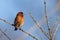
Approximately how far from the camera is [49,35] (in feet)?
6.82

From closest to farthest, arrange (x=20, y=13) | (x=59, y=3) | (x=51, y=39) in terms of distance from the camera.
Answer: (x=51, y=39), (x=59, y=3), (x=20, y=13)

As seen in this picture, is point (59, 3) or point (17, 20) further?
point (17, 20)

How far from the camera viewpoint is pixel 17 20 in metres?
5.42

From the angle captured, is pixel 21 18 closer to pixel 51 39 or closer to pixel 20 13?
pixel 20 13

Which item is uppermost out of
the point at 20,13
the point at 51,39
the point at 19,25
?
the point at 51,39

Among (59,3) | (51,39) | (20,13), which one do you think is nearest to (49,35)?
(51,39)

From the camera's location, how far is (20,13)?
529cm

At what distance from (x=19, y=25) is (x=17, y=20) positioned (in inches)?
6.1

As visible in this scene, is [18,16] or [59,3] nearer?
[59,3]

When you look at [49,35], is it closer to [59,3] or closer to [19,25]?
[59,3]

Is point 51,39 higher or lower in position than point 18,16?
higher

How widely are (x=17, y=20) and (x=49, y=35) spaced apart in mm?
3390

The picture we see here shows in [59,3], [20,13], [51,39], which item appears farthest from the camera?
[20,13]

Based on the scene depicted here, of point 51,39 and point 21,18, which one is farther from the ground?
point 51,39
